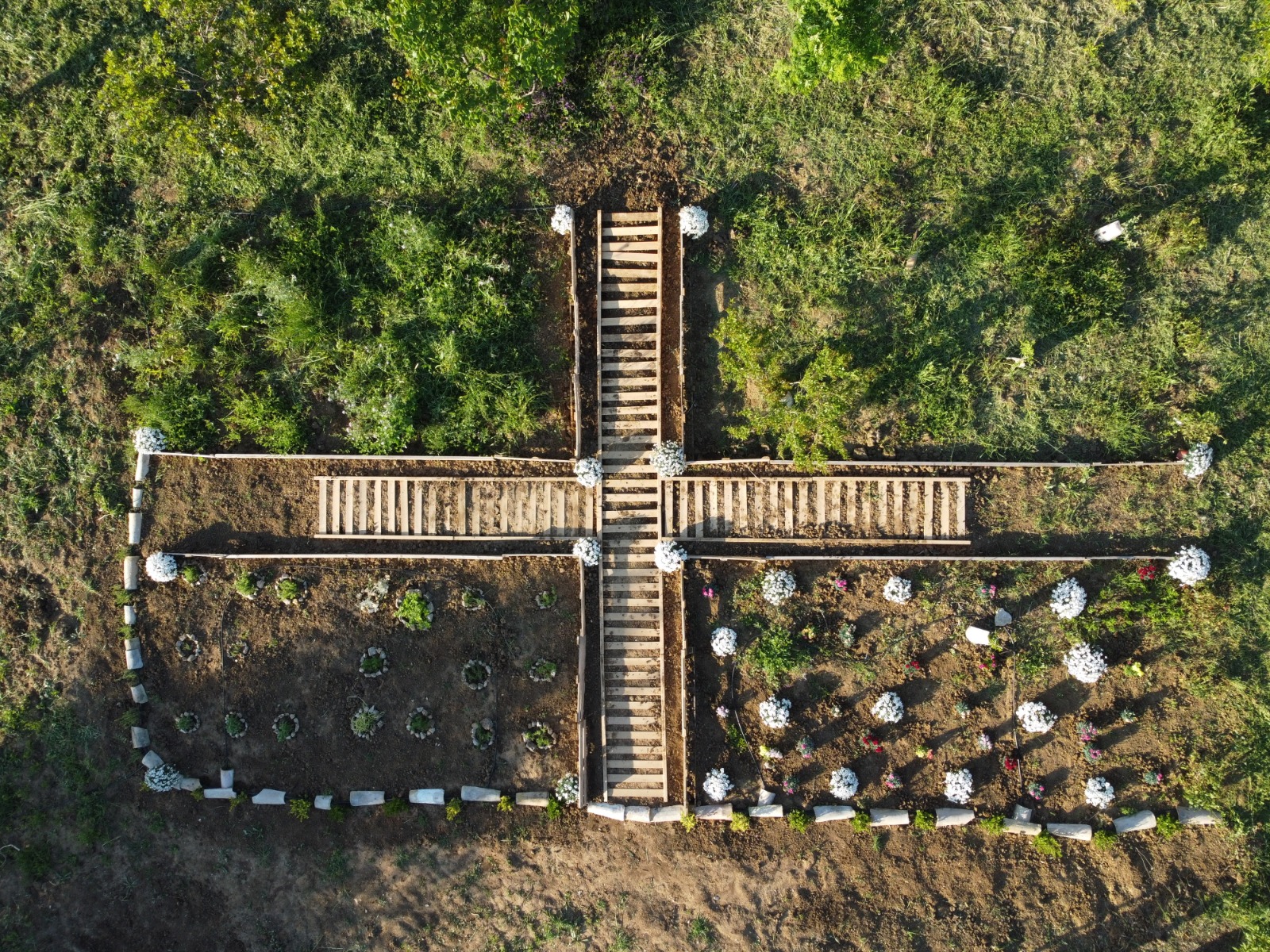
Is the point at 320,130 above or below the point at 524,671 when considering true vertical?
above

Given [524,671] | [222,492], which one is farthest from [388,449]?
[524,671]

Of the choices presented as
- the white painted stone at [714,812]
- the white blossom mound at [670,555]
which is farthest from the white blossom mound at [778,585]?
the white painted stone at [714,812]

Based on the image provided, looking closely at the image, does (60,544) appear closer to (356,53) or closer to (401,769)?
(401,769)

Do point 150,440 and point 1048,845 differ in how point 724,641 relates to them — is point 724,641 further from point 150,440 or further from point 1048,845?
point 150,440

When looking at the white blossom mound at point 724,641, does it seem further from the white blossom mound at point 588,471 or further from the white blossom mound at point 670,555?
the white blossom mound at point 588,471

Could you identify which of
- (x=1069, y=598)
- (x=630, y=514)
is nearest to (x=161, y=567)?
(x=630, y=514)

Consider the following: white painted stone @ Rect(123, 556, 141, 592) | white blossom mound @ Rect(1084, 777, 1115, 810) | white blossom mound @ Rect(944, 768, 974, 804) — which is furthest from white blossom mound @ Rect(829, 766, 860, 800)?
white painted stone @ Rect(123, 556, 141, 592)
